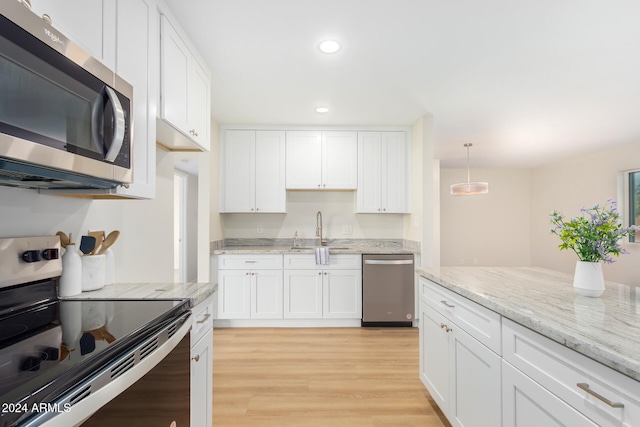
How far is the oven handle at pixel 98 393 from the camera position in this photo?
57 centimetres

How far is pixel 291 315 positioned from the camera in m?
3.62

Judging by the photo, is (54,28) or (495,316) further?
(495,316)

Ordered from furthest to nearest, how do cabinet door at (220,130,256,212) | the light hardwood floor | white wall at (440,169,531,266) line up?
white wall at (440,169,531,266) → cabinet door at (220,130,256,212) → the light hardwood floor

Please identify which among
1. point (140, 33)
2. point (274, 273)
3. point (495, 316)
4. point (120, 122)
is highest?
point (140, 33)

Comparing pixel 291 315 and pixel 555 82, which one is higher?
pixel 555 82

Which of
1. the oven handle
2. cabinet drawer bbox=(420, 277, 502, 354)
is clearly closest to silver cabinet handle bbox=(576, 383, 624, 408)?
cabinet drawer bbox=(420, 277, 502, 354)

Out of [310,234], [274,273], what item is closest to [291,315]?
[274,273]

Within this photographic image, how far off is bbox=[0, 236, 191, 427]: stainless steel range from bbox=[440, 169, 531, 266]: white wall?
7.19 metres

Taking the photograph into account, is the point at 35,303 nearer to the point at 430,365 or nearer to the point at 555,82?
the point at 430,365

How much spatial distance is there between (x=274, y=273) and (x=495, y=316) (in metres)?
2.65

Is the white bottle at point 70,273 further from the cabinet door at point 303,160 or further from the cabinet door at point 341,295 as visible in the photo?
the cabinet door at point 303,160

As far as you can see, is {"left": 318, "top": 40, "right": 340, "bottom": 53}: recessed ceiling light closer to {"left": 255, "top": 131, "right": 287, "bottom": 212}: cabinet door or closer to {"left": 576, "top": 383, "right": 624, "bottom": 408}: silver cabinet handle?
{"left": 255, "top": 131, "right": 287, "bottom": 212}: cabinet door

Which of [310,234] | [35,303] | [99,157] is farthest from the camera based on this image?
[310,234]

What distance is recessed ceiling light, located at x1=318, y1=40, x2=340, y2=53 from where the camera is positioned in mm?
2136
